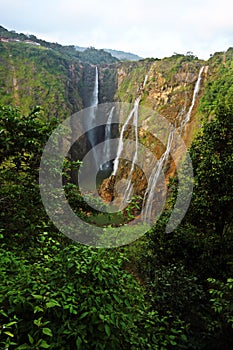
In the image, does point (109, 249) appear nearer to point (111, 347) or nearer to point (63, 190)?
point (111, 347)

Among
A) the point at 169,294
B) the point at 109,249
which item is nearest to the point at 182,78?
the point at 169,294

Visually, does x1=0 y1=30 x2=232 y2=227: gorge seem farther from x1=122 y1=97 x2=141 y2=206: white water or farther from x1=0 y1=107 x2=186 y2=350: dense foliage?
x1=0 y1=107 x2=186 y2=350: dense foliage

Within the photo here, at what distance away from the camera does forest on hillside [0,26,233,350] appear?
2.67m

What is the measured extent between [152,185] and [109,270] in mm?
18876

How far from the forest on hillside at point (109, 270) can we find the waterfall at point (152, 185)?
7.54 meters

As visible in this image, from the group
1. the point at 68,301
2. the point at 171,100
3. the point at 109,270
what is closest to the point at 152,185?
the point at 171,100

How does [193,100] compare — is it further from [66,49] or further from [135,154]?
[66,49]

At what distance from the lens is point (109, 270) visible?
10.6ft

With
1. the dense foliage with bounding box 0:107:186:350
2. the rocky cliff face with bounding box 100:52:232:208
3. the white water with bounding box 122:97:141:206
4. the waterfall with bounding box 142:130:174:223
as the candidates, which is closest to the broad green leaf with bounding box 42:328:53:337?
the dense foliage with bounding box 0:107:186:350

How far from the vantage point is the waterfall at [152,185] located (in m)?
20.4

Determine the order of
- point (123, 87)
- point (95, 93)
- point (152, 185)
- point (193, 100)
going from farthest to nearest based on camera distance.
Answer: point (95, 93) < point (123, 87) < point (193, 100) < point (152, 185)

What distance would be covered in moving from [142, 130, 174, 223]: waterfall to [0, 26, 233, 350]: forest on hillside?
297 inches

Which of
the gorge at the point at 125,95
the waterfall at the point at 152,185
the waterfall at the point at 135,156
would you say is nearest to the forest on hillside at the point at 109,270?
the waterfall at the point at 152,185

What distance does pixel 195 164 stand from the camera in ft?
29.6
